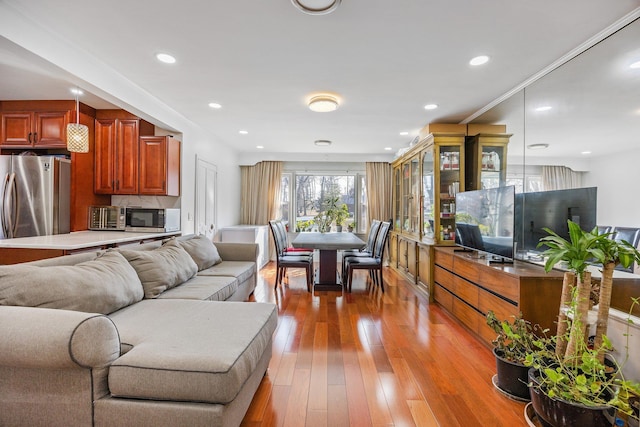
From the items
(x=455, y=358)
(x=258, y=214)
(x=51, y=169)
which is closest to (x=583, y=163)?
(x=455, y=358)

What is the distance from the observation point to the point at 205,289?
2680 millimetres

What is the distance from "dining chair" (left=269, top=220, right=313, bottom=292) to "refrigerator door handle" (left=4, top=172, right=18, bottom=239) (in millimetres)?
2883

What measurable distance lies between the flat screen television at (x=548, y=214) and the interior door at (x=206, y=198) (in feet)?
13.7

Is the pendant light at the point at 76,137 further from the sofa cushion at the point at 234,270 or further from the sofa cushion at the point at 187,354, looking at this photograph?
the sofa cushion at the point at 187,354

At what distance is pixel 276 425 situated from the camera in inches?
66.0

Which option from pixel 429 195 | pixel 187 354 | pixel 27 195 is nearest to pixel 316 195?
pixel 429 195

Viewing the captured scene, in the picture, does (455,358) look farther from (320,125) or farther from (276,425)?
(320,125)

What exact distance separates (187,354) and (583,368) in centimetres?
193

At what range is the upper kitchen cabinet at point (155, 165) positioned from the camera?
3977 millimetres

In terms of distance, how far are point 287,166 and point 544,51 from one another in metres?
5.24

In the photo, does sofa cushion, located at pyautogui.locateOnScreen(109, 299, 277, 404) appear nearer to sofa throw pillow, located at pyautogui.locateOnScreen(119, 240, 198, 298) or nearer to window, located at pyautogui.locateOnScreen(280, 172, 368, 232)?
sofa throw pillow, located at pyautogui.locateOnScreen(119, 240, 198, 298)

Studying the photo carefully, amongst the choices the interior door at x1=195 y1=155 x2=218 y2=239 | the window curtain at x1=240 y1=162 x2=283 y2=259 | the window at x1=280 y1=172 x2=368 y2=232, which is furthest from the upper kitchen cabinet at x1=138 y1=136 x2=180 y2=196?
the window at x1=280 y1=172 x2=368 y2=232

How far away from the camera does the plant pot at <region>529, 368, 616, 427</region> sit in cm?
144

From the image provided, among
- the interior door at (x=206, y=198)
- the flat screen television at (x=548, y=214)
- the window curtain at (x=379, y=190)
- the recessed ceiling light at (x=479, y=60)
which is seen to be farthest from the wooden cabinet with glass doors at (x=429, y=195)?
the interior door at (x=206, y=198)
